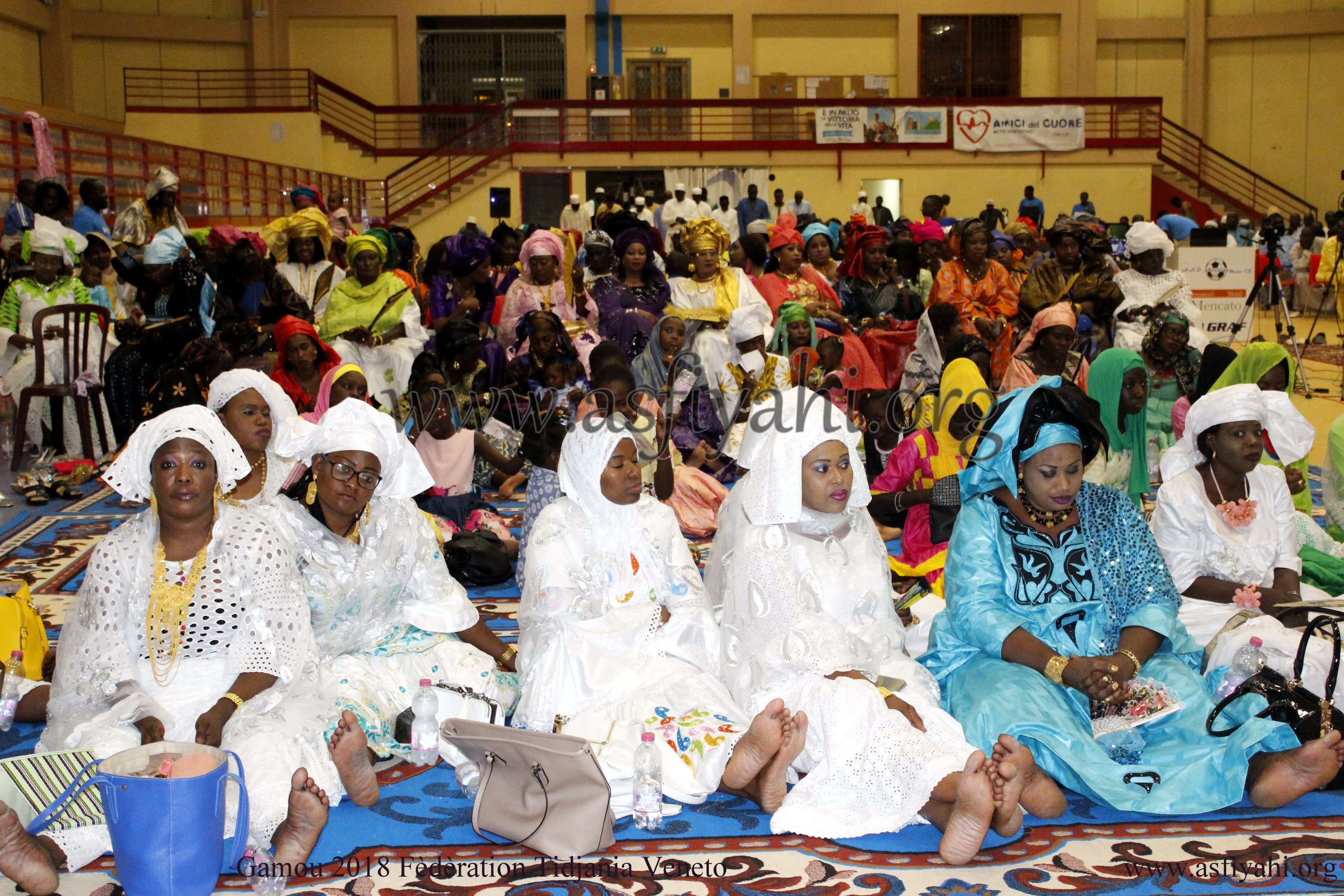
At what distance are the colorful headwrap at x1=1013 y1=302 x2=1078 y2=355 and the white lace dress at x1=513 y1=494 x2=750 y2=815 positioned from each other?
3.45 meters

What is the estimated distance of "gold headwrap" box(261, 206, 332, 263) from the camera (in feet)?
28.6

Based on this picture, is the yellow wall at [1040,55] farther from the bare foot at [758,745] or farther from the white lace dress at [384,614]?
the bare foot at [758,745]

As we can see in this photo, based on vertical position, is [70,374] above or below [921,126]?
below

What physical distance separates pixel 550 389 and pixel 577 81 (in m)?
16.1

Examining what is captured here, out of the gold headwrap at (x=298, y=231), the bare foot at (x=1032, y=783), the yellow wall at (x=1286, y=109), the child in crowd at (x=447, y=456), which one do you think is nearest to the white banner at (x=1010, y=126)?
the yellow wall at (x=1286, y=109)

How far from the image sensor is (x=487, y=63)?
73.7 ft

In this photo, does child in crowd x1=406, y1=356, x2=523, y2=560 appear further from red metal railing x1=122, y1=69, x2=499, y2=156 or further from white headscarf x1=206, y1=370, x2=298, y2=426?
red metal railing x1=122, y1=69, x2=499, y2=156

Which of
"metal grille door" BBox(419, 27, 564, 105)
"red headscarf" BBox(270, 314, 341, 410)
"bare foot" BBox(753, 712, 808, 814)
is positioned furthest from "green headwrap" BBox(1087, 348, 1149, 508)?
"metal grille door" BBox(419, 27, 564, 105)

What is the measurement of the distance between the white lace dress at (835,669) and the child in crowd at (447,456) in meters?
2.29

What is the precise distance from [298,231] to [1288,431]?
21.8ft

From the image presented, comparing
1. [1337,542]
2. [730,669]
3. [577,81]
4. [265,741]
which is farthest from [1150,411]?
[577,81]

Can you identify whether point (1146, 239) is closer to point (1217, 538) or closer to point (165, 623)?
point (1217, 538)

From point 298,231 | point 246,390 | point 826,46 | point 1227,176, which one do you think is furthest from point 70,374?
point 1227,176

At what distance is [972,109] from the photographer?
66.6 feet
